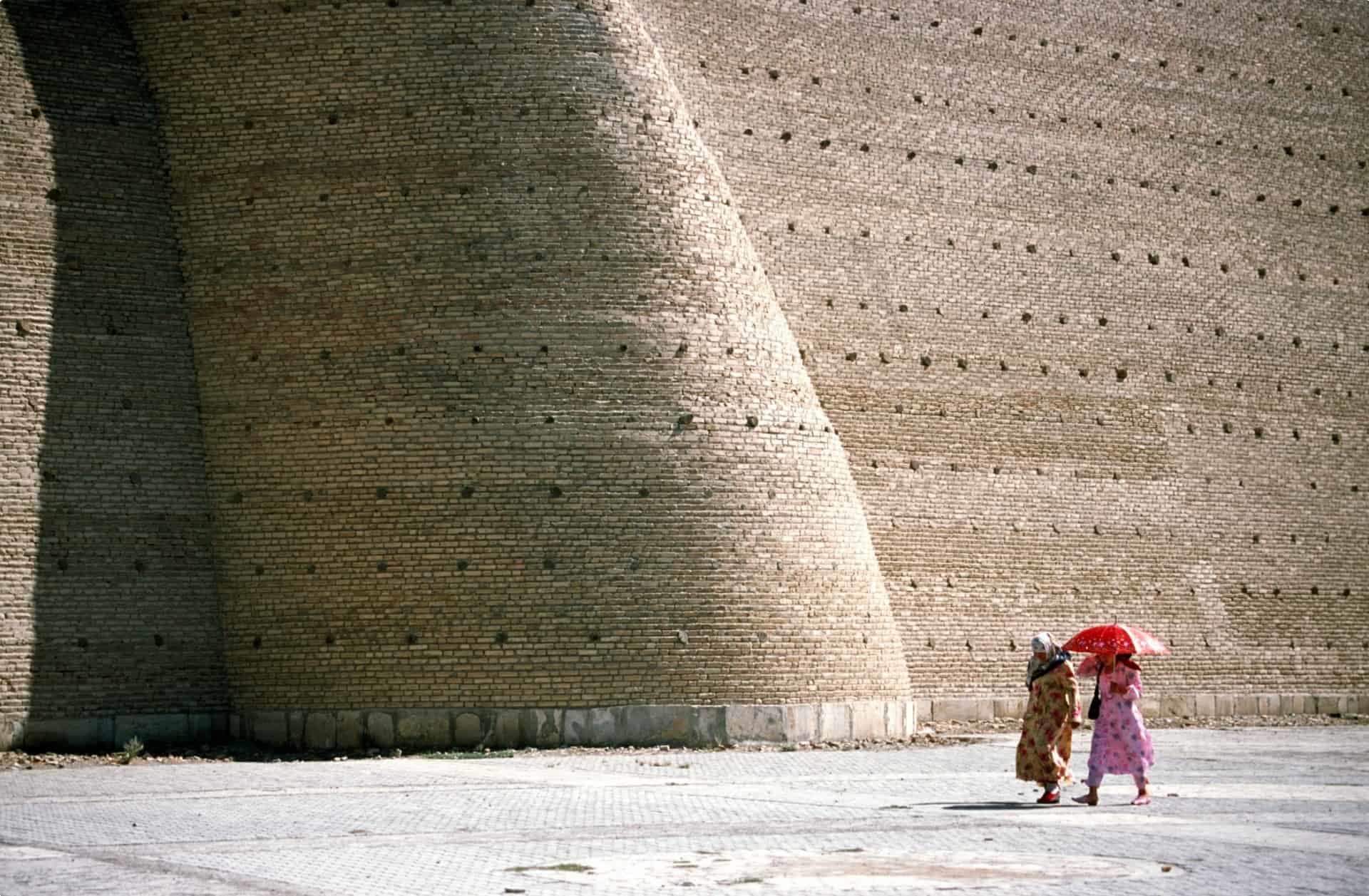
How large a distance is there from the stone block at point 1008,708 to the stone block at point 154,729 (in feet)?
28.1

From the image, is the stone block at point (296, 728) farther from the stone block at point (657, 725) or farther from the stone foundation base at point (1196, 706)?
the stone foundation base at point (1196, 706)

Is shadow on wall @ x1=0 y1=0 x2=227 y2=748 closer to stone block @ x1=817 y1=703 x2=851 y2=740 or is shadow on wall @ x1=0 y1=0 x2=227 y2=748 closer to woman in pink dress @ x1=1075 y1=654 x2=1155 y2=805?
stone block @ x1=817 y1=703 x2=851 y2=740

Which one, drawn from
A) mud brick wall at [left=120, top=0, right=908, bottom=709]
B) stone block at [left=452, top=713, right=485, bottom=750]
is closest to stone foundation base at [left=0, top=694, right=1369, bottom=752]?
stone block at [left=452, top=713, right=485, bottom=750]

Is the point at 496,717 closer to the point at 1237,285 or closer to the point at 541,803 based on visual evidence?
the point at 541,803

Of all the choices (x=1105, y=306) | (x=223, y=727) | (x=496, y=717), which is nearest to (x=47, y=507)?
(x=223, y=727)

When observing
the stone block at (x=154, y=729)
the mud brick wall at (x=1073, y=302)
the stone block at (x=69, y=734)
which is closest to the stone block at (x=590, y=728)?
the stone block at (x=154, y=729)

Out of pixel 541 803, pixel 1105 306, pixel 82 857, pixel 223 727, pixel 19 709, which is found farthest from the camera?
pixel 1105 306

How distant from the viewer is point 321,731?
15.6 meters

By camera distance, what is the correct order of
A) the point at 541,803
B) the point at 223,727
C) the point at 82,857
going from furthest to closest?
the point at 223,727 < the point at 541,803 < the point at 82,857

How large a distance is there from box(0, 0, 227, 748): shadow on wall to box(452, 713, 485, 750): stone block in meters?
2.31

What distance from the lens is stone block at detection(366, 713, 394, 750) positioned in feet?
50.5

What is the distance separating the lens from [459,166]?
54.3ft

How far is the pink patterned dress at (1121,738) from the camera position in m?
10.8

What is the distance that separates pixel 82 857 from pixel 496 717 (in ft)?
23.7
